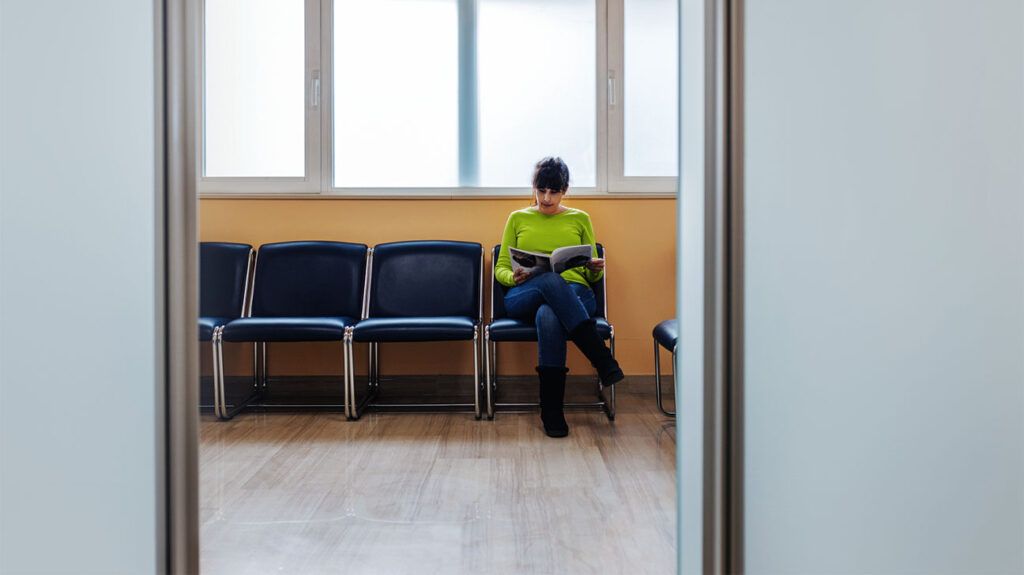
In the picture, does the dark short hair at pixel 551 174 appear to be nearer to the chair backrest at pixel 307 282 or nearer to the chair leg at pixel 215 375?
the chair backrest at pixel 307 282

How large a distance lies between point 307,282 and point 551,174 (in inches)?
48.9

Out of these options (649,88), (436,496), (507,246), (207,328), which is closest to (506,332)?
(507,246)

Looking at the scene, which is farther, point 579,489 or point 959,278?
point 579,489

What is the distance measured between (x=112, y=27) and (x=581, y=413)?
2.36m

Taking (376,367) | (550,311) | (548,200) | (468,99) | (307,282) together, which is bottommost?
(376,367)

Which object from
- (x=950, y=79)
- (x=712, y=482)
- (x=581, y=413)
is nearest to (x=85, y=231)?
(x=712, y=482)

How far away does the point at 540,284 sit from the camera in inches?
104

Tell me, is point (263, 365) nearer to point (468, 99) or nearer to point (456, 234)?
point (456, 234)

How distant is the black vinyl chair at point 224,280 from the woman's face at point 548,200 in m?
1.42

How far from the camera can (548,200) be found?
2.85 meters

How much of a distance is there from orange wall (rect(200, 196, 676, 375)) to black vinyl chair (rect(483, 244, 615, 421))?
0.14m

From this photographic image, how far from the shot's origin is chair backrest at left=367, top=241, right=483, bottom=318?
9.77 feet

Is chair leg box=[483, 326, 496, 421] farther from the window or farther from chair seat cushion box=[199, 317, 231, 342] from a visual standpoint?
chair seat cushion box=[199, 317, 231, 342]

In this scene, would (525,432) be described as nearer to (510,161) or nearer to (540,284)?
(540,284)
